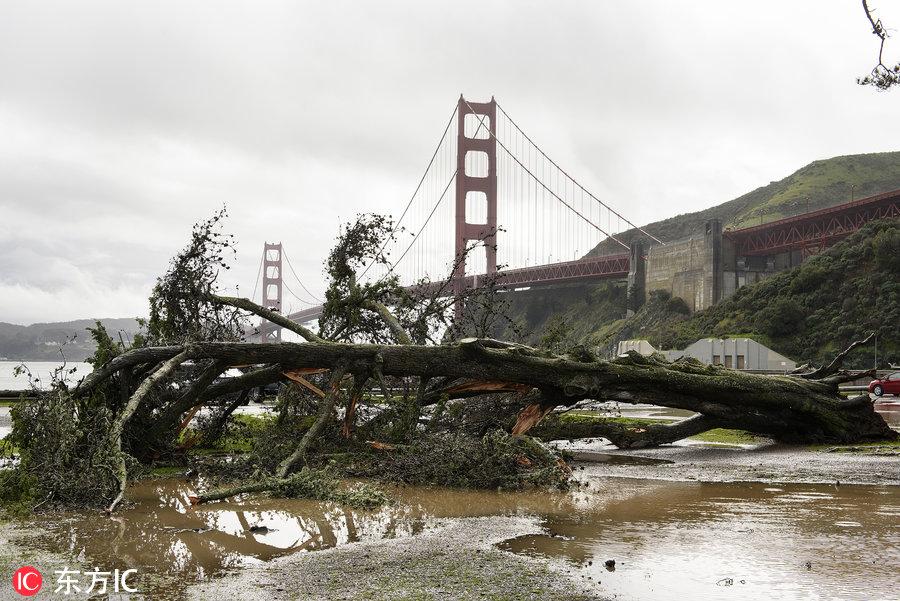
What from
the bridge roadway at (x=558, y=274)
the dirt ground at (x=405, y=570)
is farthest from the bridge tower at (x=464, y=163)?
the dirt ground at (x=405, y=570)

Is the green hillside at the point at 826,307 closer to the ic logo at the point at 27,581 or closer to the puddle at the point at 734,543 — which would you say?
the puddle at the point at 734,543

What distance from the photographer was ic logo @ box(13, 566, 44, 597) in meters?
3.59

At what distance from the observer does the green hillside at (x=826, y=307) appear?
4472 cm

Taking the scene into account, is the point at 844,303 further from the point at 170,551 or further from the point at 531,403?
the point at 170,551

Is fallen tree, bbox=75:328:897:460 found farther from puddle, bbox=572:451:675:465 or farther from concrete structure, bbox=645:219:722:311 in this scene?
concrete structure, bbox=645:219:722:311

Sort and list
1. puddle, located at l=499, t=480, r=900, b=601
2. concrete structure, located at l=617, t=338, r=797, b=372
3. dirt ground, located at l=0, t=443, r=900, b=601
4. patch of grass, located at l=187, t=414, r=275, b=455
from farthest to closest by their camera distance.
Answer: concrete structure, located at l=617, t=338, r=797, b=372, patch of grass, located at l=187, t=414, r=275, b=455, puddle, located at l=499, t=480, r=900, b=601, dirt ground, located at l=0, t=443, r=900, b=601

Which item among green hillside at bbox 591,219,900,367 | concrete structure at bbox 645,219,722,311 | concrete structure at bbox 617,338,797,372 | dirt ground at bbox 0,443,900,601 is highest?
concrete structure at bbox 645,219,722,311

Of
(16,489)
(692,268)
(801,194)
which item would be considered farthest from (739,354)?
(801,194)

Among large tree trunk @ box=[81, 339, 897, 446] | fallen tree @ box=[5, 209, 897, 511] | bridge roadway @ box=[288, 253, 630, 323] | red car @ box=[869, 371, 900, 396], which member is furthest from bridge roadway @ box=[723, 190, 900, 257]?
fallen tree @ box=[5, 209, 897, 511]

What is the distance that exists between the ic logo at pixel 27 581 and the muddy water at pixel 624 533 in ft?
1.02

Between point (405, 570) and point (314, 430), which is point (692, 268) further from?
point (405, 570)

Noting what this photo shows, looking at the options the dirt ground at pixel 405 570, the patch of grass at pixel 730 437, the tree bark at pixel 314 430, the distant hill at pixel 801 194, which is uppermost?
the distant hill at pixel 801 194

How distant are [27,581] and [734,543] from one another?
3485 millimetres

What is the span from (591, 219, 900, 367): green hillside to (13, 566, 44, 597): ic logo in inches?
1646
